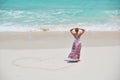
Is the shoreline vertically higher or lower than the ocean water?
lower

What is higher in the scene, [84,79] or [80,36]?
[80,36]

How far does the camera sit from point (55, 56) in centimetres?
120

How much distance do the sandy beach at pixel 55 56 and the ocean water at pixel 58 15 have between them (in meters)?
0.03

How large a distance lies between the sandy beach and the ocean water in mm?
27

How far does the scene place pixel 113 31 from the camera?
1.20 m

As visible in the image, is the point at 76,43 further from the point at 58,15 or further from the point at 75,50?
the point at 58,15

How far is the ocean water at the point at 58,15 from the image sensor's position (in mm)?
1160

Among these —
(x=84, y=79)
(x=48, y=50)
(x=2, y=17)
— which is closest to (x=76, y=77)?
(x=84, y=79)

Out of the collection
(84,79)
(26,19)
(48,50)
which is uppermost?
(26,19)

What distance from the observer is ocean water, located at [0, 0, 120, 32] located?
3.81 feet

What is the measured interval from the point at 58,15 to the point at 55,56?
174 mm

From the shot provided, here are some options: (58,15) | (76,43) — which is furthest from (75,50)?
(58,15)

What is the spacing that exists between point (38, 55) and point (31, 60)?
36 millimetres

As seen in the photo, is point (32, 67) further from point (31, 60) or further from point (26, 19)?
point (26, 19)
